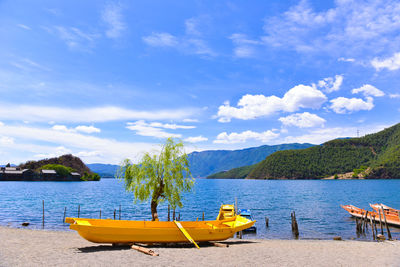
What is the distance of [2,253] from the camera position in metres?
16.0

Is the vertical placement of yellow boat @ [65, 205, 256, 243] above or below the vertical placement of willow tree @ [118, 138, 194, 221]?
below

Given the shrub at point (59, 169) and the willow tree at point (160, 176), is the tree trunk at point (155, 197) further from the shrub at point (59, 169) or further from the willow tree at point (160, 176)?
the shrub at point (59, 169)

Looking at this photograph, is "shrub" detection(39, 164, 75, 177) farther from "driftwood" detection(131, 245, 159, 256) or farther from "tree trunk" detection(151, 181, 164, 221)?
"driftwood" detection(131, 245, 159, 256)

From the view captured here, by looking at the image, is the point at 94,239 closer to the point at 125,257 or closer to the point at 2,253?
the point at 125,257

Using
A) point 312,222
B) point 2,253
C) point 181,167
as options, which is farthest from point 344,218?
point 2,253

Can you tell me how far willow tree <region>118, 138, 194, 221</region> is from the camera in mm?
24609

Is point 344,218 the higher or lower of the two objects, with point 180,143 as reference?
lower

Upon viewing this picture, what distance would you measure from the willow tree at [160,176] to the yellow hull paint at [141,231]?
474 cm

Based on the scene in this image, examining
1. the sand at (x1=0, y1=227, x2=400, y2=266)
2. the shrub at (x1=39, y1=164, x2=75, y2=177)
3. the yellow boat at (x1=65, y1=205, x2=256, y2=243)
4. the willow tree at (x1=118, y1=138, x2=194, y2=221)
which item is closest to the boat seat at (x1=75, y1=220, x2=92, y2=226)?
the yellow boat at (x1=65, y1=205, x2=256, y2=243)

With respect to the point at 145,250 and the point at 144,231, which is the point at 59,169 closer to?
the point at 144,231

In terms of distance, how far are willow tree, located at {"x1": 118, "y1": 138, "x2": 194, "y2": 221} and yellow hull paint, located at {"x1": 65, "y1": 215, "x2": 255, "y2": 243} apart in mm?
4742

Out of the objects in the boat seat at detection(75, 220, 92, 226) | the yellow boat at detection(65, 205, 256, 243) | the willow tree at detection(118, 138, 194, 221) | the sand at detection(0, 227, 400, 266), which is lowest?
the sand at detection(0, 227, 400, 266)

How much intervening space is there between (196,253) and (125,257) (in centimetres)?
454

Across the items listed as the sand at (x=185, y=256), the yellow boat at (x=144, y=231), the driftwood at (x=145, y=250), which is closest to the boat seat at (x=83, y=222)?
the yellow boat at (x=144, y=231)
